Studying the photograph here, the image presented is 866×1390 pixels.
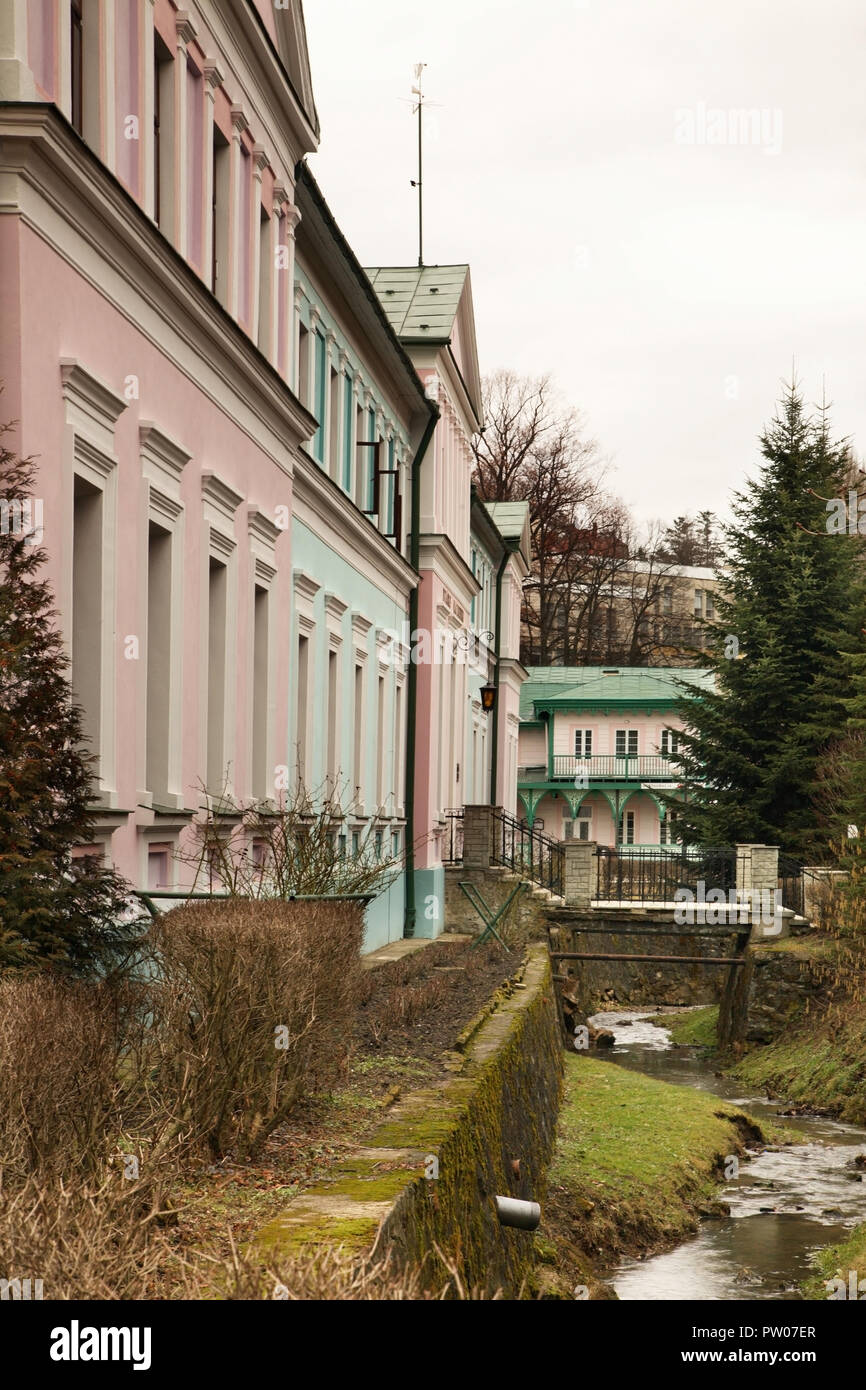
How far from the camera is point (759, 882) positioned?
33.9 meters

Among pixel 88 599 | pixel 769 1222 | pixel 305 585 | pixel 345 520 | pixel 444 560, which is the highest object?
pixel 444 560

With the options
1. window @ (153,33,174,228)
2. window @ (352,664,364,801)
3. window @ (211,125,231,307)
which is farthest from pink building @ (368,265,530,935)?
window @ (153,33,174,228)

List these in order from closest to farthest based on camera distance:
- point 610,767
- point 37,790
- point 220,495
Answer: point 37,790 < point 220,495 < point 610,767

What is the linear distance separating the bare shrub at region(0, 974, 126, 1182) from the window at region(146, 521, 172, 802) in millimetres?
6060

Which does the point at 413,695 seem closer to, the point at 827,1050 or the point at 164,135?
the point at 827,1050

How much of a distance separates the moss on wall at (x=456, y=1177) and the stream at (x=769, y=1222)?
141 centimetres

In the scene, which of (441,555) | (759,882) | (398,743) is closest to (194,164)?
(398,743)

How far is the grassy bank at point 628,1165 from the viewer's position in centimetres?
1509

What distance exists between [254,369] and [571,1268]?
8276 millimetres

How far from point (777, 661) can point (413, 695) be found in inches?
513

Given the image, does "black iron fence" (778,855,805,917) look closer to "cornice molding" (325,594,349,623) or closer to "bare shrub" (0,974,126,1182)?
"cornice molding" (325,594,349,623)

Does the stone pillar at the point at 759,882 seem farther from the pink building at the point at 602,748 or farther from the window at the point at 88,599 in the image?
the pink building at the point at 602,748

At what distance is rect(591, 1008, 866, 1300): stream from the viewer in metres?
14.8

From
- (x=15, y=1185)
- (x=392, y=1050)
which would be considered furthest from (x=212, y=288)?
(x=15, y=1185)
